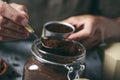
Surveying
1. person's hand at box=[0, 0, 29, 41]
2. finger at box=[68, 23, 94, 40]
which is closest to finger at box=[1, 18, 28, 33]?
person's hand at box=[0, 0, 29, 41]

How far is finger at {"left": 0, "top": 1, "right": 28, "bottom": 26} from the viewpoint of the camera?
83 centimetres

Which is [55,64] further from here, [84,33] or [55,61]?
[84,33]

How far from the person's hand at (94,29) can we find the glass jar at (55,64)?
0.62 feet

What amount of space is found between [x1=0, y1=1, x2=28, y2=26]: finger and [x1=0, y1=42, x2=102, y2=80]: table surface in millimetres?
106

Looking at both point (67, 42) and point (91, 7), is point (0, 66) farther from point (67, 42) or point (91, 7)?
point (91, 7)

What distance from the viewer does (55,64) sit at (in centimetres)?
68

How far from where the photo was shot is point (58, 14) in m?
1.16

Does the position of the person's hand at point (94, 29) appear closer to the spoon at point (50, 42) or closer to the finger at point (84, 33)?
the finger at point (84, 33)

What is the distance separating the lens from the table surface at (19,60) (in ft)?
2.70

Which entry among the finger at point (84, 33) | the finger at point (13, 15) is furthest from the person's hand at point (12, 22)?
the finger at point (84, 33)

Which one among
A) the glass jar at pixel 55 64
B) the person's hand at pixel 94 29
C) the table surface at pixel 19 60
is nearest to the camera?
the glass jar at pixel 55 64

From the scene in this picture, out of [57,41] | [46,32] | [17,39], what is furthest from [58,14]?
[57,41]

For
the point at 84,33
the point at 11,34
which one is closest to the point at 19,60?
the point at 11,34

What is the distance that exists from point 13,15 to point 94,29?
0.85 feet
